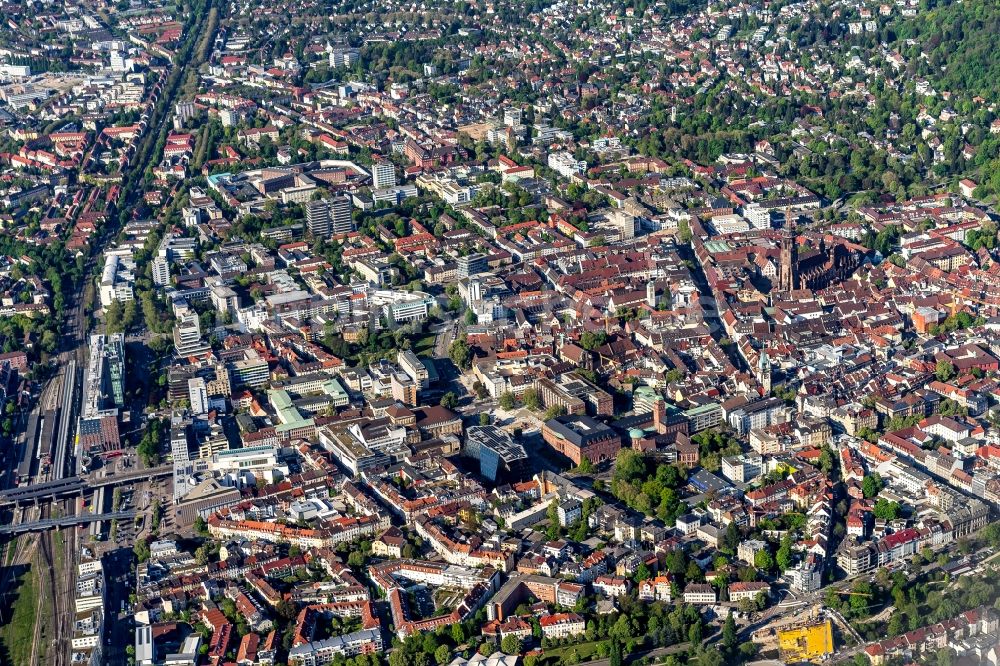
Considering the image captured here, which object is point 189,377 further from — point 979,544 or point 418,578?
point 979,544

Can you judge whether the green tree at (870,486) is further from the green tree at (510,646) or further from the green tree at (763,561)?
the green tree at (510,646)

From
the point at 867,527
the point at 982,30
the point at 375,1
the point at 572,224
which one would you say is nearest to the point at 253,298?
the point at 572,224

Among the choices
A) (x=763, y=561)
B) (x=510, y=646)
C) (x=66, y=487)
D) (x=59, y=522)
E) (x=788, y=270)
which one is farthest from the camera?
(x=788, y=270)

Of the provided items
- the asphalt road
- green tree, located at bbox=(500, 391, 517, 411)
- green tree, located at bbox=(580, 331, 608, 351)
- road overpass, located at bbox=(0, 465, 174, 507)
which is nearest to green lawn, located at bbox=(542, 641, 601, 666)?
the asphalt road

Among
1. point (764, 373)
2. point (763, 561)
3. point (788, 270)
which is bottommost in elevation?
point (763, 561)

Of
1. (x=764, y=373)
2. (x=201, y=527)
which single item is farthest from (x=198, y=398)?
(x=764, y=373)

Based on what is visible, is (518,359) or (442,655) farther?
(518,359)

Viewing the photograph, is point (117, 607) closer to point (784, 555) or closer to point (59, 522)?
point (59, 522)

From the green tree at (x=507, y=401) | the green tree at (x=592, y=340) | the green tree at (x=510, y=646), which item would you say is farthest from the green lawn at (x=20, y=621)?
the green tree at (x=592, y=340)

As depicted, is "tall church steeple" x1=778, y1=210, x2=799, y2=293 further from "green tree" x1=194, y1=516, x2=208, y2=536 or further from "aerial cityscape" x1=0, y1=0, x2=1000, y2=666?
"green tree" x1=194, y1=516, x2=208, y2=536
